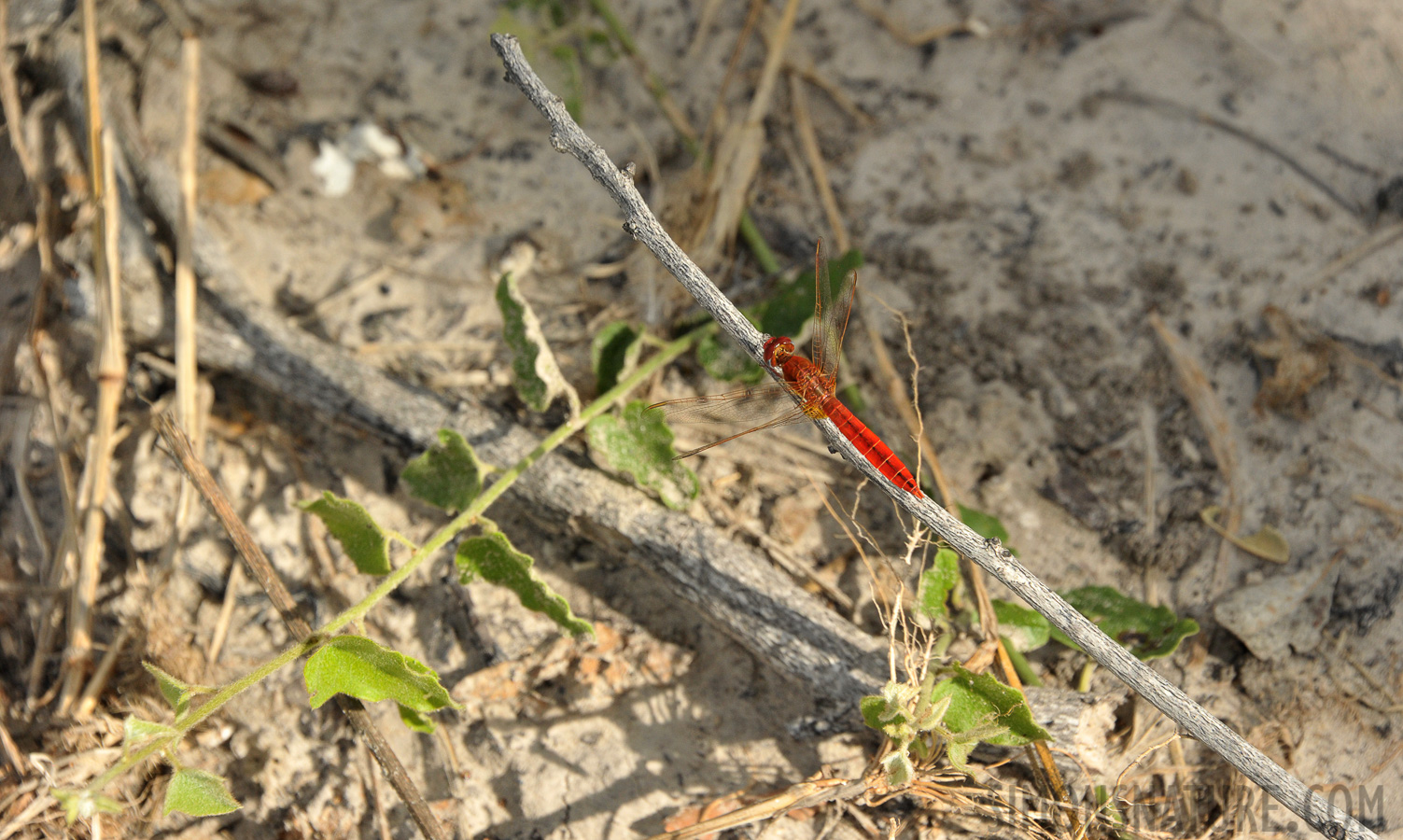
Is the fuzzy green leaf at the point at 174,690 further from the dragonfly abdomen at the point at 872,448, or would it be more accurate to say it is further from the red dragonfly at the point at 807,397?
the dragonfly abdomen at the point at 872,448

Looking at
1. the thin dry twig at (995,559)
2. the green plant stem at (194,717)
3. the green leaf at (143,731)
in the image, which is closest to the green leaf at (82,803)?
the green plant stem at (194,717)

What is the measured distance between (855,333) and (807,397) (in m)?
0.71

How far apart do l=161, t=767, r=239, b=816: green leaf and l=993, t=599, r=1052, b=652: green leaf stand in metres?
2.09

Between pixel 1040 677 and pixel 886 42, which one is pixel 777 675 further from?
pixel 886 42

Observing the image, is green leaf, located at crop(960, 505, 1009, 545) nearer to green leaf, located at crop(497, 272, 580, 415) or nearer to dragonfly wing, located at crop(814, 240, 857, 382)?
dragonfly wing, located at crop(814, 240, 857, 382)

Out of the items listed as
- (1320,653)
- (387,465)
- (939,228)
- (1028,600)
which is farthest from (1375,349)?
(387,465)

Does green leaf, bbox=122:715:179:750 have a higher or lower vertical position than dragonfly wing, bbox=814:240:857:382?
lower

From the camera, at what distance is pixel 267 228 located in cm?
314

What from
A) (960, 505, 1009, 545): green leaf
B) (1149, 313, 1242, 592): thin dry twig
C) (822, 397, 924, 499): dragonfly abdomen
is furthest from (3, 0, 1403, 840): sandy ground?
(822, 397, 924, 499): dragonfly abdomen

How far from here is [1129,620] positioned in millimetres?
2355

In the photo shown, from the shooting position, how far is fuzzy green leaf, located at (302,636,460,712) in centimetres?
191

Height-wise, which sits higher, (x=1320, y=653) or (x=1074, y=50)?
Result: (x=1074, y=50)

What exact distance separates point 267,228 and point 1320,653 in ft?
13.3

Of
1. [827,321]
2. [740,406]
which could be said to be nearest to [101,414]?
[740,406]
